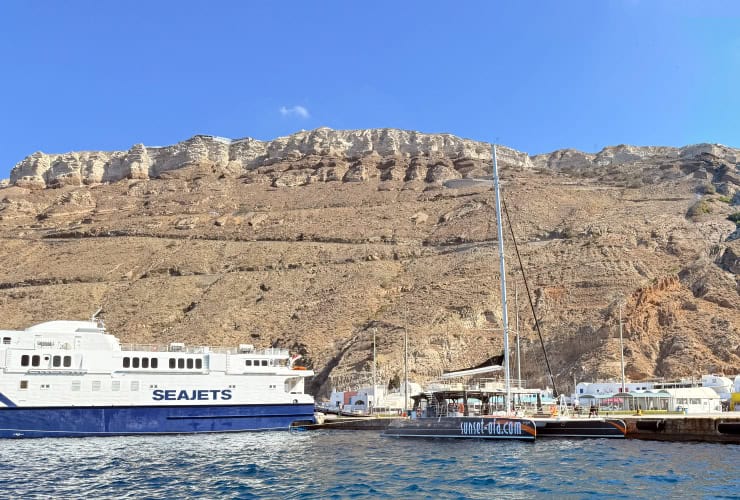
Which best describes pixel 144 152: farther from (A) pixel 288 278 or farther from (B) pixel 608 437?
(B) pixel 608 437

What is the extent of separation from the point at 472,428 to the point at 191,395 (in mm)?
18079

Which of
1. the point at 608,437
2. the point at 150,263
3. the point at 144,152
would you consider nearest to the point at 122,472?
the point at 608,437

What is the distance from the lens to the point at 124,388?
41875mm

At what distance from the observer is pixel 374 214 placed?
108938mm

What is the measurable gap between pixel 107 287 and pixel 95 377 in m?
52.7

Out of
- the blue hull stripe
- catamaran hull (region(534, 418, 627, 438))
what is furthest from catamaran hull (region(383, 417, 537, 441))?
the blue hull stripe

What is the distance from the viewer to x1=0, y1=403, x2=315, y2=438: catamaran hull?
1554 inches

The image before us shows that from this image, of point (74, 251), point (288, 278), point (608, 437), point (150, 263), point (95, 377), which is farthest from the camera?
point (74, 251)

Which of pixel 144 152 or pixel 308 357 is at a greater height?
pixel 144 152

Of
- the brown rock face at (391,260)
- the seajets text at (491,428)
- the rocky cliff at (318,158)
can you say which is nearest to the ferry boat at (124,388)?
the seajets text at (491,428)

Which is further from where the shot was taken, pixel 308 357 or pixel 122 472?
pixel 308 357

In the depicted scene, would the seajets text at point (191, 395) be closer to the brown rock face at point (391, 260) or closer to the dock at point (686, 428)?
the brown rock face at point (391, 260)

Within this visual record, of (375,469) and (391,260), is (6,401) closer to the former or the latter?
(375,469)

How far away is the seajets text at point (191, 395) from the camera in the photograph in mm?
42534
